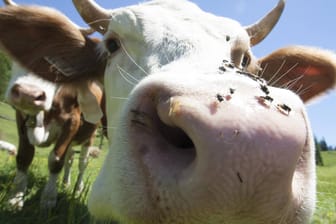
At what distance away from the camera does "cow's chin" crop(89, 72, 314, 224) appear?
1525 millimetres

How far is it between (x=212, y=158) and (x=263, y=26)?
3570 mm

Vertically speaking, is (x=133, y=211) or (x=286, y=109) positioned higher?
(x=286, y=109)

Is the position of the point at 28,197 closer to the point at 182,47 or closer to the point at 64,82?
the point at 64,82

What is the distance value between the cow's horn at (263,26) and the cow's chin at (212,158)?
2841 millimetres

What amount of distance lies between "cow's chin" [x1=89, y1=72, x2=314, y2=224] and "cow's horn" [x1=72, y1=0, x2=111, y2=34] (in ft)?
7.94

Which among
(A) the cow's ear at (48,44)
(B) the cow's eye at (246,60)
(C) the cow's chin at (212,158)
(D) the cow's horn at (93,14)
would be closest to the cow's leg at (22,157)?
(A) the cow's ear at (48,44)

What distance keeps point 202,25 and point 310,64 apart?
1.94 meters

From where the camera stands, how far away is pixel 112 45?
3.58m

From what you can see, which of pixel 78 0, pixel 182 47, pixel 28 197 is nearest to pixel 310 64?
pixel 182 47

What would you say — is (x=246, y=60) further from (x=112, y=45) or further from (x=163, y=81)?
(x=163, y=81)

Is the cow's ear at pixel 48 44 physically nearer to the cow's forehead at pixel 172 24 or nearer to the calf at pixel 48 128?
the cow's forehead at pixel 172 24

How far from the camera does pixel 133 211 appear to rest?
1865 mm

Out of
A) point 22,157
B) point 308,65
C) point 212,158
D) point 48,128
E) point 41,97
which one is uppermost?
point 212,158

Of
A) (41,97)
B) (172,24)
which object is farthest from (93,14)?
(41,97)
